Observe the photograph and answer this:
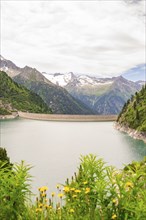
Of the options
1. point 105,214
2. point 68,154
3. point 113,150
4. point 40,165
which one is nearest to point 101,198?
point 105,214

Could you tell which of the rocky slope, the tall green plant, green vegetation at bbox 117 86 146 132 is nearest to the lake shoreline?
the rocky slope

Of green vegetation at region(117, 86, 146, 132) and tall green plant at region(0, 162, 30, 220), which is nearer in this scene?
tall green plant at region(0, 162, 30, 220)

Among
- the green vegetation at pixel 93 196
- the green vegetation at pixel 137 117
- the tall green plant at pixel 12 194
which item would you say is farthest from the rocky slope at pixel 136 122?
the tall green plant at pixel 12 194

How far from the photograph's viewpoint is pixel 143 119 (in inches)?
6649

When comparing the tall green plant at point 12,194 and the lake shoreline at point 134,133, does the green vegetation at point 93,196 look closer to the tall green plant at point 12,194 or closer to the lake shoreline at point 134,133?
the tall green plant at point 12,194

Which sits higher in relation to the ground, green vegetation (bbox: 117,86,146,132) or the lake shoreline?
green vegetation (bbox: 117,86,146,132)

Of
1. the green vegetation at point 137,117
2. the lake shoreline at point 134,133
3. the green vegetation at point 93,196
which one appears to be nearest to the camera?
the green vegetation at point 93,196

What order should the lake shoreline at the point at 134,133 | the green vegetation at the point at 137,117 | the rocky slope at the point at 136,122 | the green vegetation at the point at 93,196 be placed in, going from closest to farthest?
the green vegetation at the point at 93,196
the lake shoreline at the point at 134,133
the rocky slope at the point at 136,122
the green vegetation at the point at 137,117

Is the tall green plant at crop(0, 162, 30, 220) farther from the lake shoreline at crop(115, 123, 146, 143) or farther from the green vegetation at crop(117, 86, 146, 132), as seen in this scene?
the green vegetation at crop(117, 86, 146, 132)

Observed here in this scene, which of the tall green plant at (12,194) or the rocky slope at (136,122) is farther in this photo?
the rocky slope at (136,122)

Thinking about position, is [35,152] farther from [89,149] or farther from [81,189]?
[81,189]

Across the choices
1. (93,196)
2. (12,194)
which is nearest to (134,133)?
(93,196)

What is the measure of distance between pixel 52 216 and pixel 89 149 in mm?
106132

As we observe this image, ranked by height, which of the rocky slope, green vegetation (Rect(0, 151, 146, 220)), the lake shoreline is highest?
green vegetation (Rect(0, 151, 146, 220))
